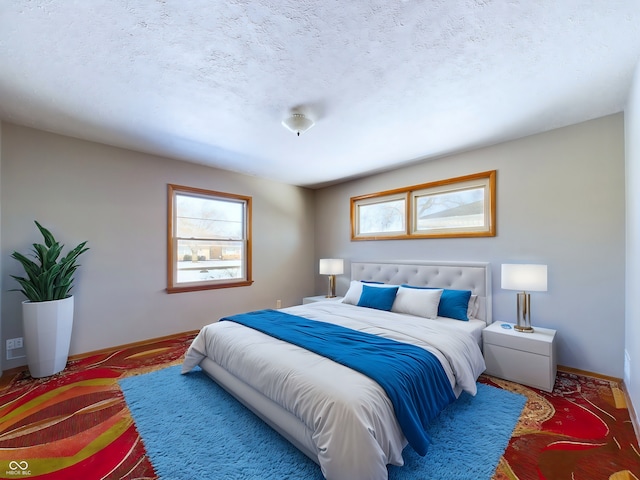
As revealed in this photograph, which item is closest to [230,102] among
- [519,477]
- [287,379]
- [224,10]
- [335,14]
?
[224,10]

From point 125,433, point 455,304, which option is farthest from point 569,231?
point 125,433

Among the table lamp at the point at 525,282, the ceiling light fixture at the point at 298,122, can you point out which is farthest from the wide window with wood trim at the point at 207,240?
the table lamp at the point at 525,282

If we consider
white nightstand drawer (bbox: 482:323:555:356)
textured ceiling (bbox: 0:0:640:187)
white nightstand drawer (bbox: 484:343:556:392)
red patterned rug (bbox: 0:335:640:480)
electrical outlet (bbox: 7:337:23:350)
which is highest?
textured ceiling (bbox: 0:0:640:187)

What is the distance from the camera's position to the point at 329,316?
3.04 metres

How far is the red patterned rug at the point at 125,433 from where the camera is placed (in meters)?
1.60

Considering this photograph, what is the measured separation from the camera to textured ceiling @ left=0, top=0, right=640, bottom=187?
4.97ft

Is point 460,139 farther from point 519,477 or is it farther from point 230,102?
point 519,477

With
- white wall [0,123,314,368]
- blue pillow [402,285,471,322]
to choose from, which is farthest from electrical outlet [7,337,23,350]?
blue pillow [402,285,471,322]

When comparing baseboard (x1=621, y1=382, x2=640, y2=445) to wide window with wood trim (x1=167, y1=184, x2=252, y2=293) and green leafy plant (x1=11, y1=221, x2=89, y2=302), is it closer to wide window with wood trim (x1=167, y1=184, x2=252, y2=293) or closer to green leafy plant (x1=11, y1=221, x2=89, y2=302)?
wide window with wood trim (x1=167, y1=184, x2=252, y2=293)

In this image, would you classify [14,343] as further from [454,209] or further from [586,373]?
[586,373]

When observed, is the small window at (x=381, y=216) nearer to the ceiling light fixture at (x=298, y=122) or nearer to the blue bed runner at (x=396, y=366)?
the ceiling light fixture at (x=298, y=122)

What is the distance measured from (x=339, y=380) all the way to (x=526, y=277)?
222 cm

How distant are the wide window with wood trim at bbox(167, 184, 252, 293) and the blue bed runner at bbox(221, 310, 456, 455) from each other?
209cm

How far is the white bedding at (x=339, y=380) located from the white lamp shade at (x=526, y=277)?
0.68 m
